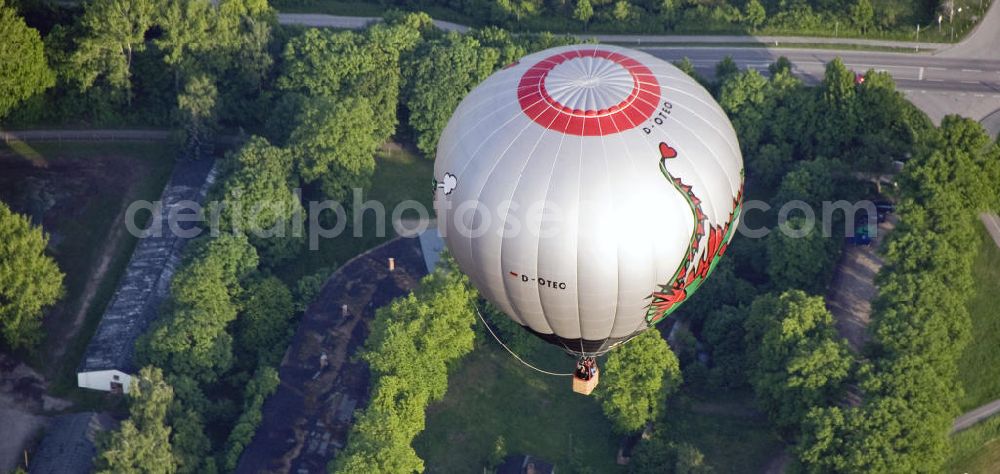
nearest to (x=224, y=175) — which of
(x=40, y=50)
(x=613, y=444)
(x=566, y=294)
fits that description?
(x=40, y=50)

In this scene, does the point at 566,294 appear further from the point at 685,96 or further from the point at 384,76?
the point at 384,76

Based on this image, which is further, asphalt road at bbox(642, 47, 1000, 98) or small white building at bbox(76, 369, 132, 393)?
asphalt road at bbox(642, 47, 1000, 98)

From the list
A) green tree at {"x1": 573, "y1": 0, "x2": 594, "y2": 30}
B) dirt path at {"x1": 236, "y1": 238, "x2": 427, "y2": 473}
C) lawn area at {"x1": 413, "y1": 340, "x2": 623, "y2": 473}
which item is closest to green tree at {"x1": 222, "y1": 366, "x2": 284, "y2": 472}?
dirt path at {"x1": 236, "y1": 238, "x2": 427, "y2": 473}

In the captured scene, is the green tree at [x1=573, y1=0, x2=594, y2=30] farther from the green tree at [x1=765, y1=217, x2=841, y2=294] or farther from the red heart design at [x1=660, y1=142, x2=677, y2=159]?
the red heart design at [x1=660, y1=142, x2=677, y2=159]

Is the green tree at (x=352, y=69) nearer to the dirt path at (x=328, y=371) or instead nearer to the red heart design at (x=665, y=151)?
the dirt path at (x=328, y=371)

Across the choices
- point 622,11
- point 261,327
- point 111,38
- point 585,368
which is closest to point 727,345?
point 585,368
